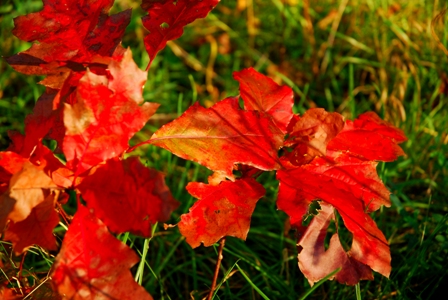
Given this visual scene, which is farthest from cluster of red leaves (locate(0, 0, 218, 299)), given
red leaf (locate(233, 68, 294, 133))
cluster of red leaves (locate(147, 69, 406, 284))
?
red leaf (locate(233, 68, 294, 133))

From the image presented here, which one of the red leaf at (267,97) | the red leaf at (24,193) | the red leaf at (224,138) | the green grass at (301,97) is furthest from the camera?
the green grass at (301,97)

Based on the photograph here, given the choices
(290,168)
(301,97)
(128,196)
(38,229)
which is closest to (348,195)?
(290,168)

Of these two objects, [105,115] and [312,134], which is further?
[312,134]

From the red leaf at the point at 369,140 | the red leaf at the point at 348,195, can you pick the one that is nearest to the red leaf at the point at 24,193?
the red leaf at the point at 348,195

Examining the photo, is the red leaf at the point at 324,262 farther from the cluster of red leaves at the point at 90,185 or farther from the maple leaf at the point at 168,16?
the maple leaf at the point at 168,16

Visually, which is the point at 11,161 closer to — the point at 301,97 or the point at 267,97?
the point at 267,97

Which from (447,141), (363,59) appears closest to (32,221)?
(447,141)

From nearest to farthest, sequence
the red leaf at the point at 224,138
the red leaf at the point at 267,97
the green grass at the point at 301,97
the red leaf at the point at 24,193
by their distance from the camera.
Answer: the red leaf at the point at 24,193 → the red leaf at the point at 224,138 → the red leaf at the point at 267,97 → the green grass at the point at 301,97
